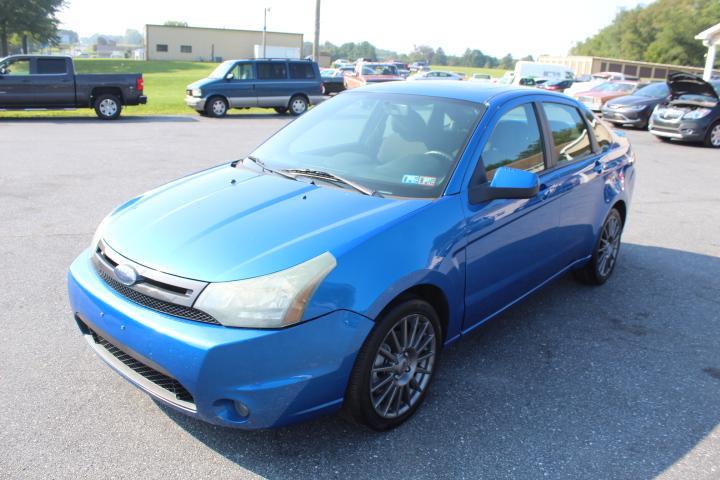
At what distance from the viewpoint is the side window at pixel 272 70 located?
66.4ft

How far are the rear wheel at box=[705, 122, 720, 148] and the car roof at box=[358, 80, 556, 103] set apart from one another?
13.1 meters

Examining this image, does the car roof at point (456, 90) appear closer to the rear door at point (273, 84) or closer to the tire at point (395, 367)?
the tire at point (395, 367)

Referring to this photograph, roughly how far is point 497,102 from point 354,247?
5.49 feet

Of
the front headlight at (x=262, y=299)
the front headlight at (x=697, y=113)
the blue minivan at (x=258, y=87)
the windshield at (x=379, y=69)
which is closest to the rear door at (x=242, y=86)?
the blue minivan at (x=258, y=87)

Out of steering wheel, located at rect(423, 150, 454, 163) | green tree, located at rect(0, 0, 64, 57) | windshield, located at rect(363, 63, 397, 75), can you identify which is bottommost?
steering wheel, located at rect(423, 150, 454, 163)

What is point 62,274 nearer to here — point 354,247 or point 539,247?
point 354,247

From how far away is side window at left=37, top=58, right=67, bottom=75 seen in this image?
53.8 feet

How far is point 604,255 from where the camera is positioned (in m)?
5.22

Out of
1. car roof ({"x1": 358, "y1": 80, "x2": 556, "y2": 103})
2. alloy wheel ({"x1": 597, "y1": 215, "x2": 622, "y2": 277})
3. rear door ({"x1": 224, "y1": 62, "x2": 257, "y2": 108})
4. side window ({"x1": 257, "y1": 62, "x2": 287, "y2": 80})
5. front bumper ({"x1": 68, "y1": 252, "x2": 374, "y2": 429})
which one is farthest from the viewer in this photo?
side window ({"x1": 257, "y1": 62, "x2": 287, "y2": 80})

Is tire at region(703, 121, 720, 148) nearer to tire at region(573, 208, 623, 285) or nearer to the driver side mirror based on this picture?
tire at region(573, 208, 623, 285)

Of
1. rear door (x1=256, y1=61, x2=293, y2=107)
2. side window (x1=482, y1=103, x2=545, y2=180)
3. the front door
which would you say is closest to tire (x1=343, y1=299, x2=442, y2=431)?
the front door

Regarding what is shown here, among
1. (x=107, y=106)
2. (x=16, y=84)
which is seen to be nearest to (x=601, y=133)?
(x=107, y=106)

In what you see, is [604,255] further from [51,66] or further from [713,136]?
[51,66]

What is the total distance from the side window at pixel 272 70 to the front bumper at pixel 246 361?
1860 cm
